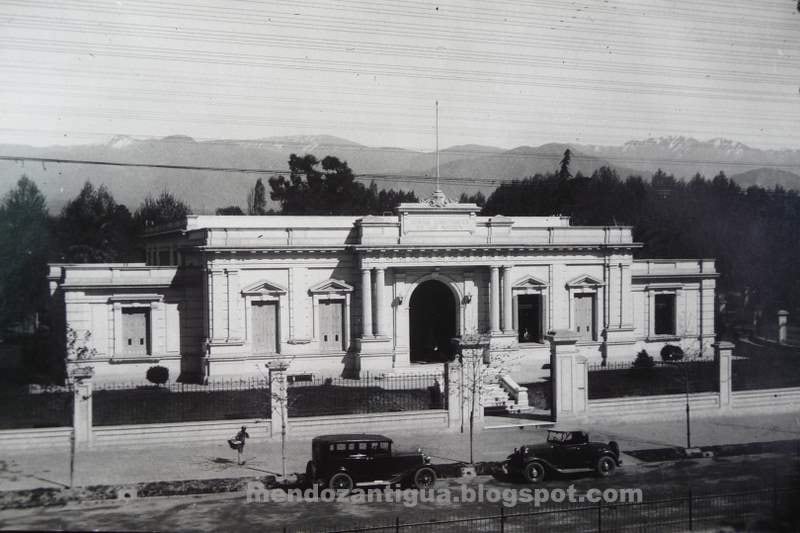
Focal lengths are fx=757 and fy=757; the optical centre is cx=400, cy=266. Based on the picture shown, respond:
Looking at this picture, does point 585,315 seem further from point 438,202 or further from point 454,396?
point 454,396

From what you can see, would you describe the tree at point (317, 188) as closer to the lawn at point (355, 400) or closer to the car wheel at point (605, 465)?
the lawn at point (355, 400)

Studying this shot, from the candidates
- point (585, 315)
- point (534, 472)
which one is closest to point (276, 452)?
point (534, 472)

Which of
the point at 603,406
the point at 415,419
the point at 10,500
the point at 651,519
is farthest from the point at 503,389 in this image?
the point at 10,500

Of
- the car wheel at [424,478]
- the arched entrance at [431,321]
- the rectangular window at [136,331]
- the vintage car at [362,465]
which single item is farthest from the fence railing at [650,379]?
the rectangular window at [136,331]

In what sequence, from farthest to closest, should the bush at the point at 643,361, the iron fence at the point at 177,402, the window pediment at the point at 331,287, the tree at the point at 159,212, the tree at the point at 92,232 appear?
the tree at the point at 159,212 < the tree at the point at 92,232 < the bush at the point at 643,361 < the window pediment at the point at 331,287 < the iron fence at the point at 177,402

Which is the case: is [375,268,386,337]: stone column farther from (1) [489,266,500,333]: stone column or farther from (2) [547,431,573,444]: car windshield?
(2) [547,431,573,444]: car windshield

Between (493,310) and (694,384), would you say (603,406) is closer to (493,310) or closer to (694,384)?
(694,384)

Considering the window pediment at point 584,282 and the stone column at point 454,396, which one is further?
the window pediment at point 584,282

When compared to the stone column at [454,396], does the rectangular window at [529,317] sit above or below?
above
